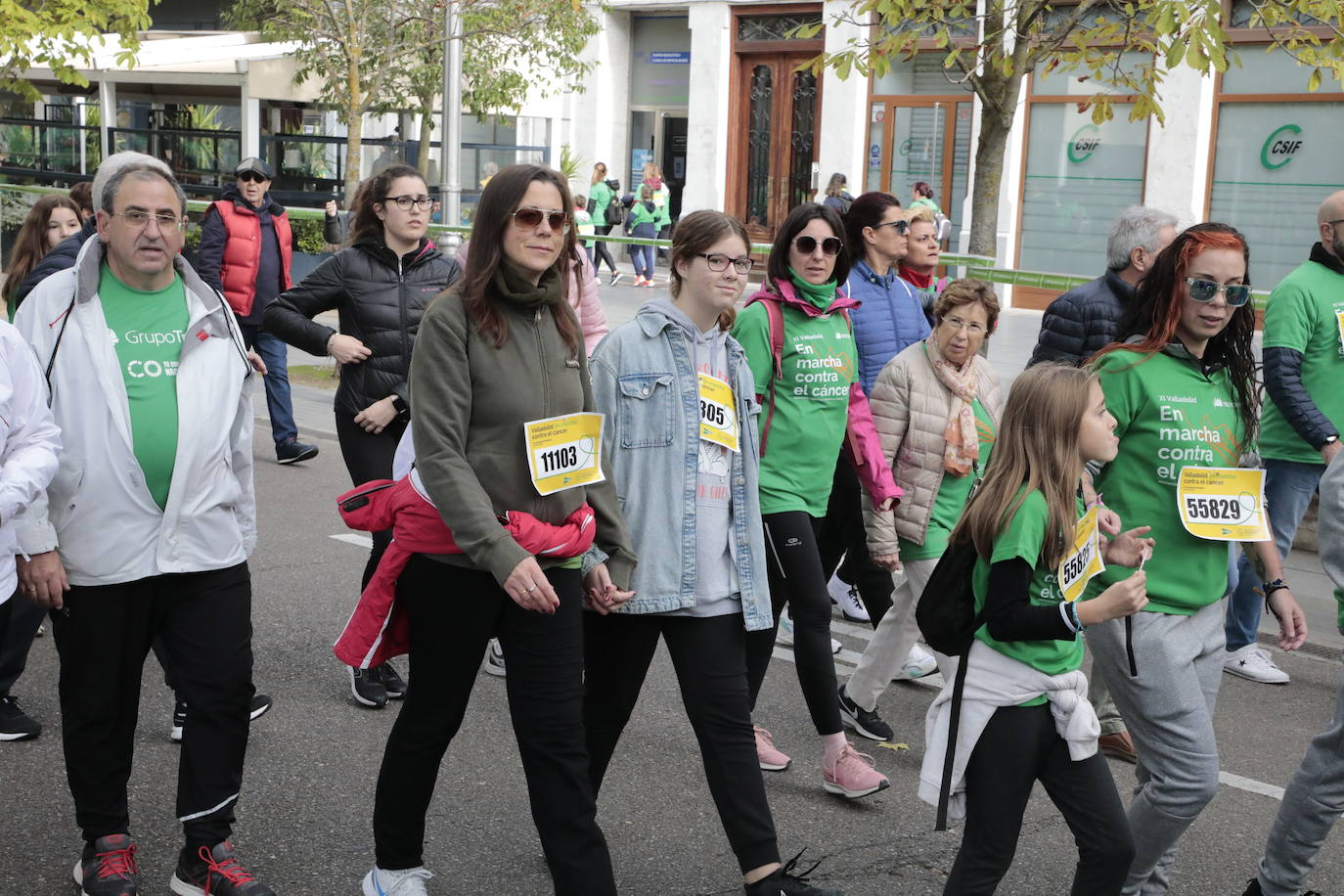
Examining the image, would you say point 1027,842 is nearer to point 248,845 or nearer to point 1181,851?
point 1181,851

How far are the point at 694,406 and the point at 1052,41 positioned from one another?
6.09 metres

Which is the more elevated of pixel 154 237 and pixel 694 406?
pixel 154 237

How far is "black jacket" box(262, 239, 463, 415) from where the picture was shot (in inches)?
216

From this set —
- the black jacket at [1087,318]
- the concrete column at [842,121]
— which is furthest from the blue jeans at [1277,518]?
the concrete column at [842,121]

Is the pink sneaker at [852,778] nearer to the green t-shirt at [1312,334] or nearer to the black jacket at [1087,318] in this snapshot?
the black jacket at [1087,318]

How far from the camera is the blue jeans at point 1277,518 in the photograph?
6.25 meters

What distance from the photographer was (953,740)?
3.32m

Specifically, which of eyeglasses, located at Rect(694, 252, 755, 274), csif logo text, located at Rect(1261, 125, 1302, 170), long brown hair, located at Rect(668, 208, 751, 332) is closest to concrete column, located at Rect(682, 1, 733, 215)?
csif logo text, located at Rect(1261, 125, 1302, 170)

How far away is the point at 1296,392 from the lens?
6.01 meters

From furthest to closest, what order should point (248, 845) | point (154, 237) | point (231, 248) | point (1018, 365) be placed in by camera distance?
point (1018, 365) → point (231, 248) → point (248, 845) → point (154, 237)

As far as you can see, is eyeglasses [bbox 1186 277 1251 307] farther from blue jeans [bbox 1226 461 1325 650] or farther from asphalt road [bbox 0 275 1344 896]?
blue jeans [bbox 1226 461 1325 650]

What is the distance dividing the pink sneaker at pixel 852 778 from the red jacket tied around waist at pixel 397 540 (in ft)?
4.99

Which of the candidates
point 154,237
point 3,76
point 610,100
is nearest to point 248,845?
point 154,237

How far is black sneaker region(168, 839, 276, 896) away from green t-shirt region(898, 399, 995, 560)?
2415 mm
